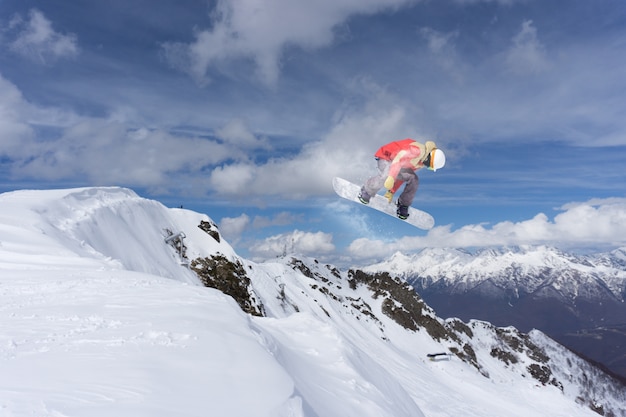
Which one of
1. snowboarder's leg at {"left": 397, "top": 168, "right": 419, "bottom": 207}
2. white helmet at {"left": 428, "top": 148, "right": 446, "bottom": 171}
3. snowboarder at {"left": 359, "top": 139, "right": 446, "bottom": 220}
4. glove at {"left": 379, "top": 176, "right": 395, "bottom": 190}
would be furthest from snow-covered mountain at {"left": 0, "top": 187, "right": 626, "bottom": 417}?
white helmet at {"left": 428, "top": 148, "right": 446, "bottom": 171}

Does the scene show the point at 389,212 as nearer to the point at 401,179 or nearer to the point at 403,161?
the point at 401,179

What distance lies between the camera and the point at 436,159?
10.0 m

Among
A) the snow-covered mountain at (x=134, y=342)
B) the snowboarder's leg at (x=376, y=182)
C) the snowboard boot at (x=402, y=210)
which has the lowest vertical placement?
the snow-covered mountain at (x=134, y=342)

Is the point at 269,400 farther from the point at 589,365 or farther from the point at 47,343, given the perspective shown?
the point at 589,365

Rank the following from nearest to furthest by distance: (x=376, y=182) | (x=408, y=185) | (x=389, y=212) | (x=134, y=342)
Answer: (x=134, y=342)
(x=376, y=182)
(x=408, y=185)
(x=389, y=212)

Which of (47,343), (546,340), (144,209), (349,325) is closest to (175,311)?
(47,343)

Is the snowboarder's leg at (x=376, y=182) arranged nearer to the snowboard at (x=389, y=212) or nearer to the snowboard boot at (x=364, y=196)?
the snowboard boot at (x=364, y=196)

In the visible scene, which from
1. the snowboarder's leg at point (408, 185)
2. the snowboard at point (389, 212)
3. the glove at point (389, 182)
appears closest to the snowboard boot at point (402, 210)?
the snowboarder's leg at point (408, 185)

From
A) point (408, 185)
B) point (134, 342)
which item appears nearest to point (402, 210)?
point (408, 185)

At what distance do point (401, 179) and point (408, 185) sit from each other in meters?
0.62

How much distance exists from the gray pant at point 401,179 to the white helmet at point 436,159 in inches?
31.4

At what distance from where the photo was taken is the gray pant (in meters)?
10.8

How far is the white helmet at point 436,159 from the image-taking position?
1005cm

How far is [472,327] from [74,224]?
4833 inches
